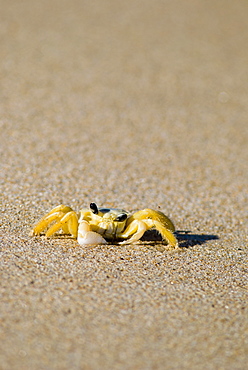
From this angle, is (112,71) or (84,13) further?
(84,13)

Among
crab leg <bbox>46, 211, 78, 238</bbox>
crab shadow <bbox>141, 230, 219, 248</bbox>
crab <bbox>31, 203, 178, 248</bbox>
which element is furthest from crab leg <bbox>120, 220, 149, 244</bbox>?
crab leg <bbox>46, 211, 78, 238</bbox>

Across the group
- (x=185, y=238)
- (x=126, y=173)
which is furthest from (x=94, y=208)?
(x=126, y=173)

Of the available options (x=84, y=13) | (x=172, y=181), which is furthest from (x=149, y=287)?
(x=84, y=13)

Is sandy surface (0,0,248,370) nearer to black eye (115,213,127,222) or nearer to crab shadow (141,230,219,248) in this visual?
crab shadow (141,230,219,248)

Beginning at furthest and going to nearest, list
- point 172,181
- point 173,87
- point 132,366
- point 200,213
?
point 173,87
point 172,181
point 200,213
point 132,366

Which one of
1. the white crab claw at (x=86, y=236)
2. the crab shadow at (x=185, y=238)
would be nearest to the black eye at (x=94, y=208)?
the white crab claw at (x=86, y=236)

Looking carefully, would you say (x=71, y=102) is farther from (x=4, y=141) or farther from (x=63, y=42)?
(x=63, y=42)

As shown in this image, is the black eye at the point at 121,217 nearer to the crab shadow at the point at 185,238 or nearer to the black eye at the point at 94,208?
the black eye at the point at 94,208

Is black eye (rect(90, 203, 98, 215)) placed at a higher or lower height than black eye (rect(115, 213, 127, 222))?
higher
